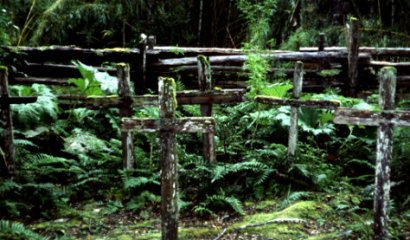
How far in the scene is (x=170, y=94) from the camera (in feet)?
15.2

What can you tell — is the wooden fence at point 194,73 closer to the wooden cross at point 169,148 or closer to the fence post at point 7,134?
the fence post at point 7,134

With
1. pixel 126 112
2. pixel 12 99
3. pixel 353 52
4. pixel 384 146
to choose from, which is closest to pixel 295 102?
pixel 384 146

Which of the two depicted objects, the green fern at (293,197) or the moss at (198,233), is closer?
the moss at (198,233)

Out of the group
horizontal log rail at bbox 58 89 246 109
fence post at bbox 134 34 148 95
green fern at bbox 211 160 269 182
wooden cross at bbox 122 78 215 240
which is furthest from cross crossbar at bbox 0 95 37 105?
fence post at bbox 134 34 148 95

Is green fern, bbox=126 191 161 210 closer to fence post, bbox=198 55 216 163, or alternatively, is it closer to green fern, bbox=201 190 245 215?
green fern, bbox=201 190 245 215

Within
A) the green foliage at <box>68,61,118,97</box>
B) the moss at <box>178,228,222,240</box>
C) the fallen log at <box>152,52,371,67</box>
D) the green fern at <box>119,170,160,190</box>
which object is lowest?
the moss at <box>178,228,222,240</box>

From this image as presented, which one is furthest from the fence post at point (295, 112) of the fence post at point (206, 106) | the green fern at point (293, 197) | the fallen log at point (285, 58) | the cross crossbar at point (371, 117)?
the fallen log at point (285, 58)

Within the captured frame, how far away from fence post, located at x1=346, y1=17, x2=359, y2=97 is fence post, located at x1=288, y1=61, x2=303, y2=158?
3.56 metres

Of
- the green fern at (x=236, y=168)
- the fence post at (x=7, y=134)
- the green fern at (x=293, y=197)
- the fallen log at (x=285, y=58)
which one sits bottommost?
the green fern at (x=293, y=197)

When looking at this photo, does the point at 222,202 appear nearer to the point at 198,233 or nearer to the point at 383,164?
the point at 198,233

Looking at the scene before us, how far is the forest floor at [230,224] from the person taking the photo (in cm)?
565

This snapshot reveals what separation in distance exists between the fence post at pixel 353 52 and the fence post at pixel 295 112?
356 cm

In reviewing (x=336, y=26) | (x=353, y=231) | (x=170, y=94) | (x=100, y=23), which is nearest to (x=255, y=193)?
(x=353, y=231)

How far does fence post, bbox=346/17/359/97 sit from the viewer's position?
32.0 feet
